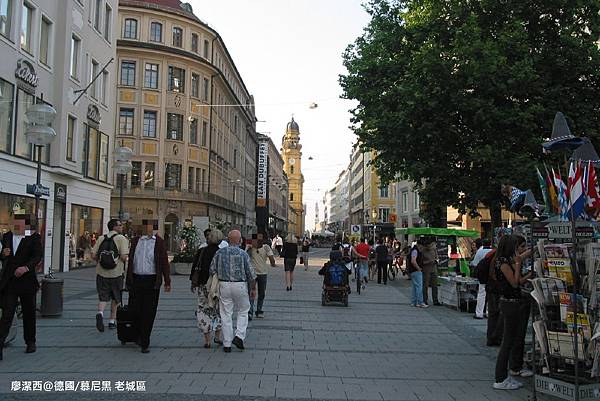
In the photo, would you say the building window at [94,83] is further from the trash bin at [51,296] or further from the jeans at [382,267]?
the trash bin at [51,296]

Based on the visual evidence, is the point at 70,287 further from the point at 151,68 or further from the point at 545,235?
the point at 151,68

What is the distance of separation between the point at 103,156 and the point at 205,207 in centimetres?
2330

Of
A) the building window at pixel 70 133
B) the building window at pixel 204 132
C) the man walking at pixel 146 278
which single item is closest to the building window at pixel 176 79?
the building window at pixel 204 132

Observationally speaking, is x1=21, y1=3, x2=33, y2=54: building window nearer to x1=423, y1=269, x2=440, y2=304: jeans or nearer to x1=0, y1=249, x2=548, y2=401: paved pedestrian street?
x1=0, y1=249, x2=548, y2=401: paved pedestrian street

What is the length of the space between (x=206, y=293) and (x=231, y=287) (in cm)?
68

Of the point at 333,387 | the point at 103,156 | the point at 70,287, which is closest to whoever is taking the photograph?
the point at 333,387

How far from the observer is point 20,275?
7.73 m

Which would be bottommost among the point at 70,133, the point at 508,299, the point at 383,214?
the point at 508,299

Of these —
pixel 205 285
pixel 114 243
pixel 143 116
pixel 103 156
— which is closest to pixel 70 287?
pixel 114 243

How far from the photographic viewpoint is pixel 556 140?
6.27 m

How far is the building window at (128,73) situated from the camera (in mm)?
48062

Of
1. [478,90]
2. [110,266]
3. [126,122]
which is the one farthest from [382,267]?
[126,122]

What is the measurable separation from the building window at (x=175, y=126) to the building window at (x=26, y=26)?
28.2m

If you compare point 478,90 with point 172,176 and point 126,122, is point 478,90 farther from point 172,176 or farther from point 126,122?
point 126,122
